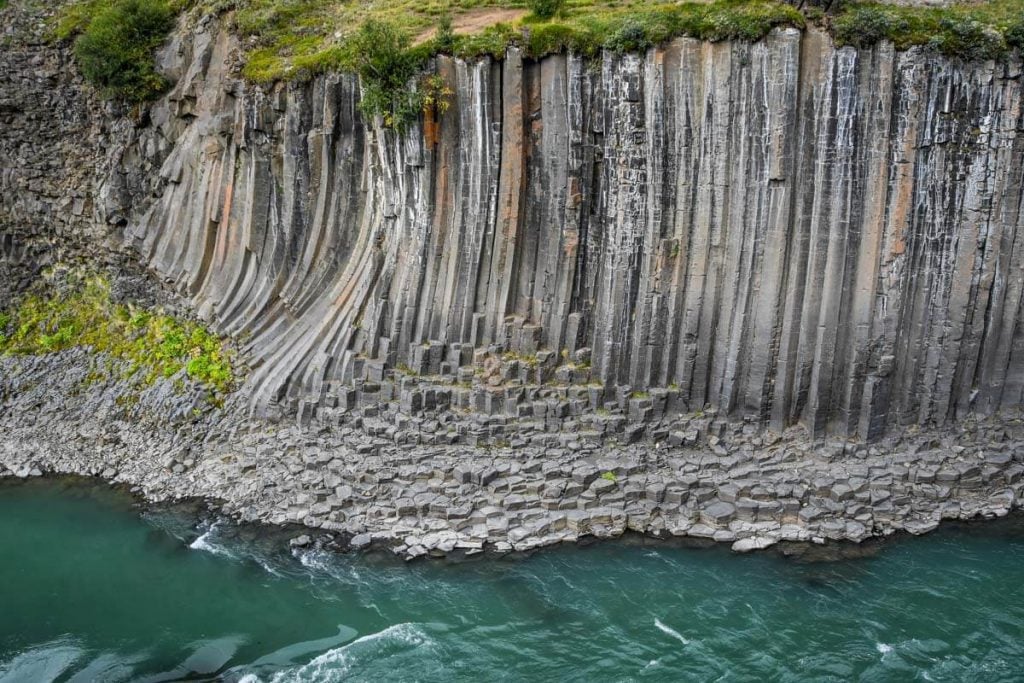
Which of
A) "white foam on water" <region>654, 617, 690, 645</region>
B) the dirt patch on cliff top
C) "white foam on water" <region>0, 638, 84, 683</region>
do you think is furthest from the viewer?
the dirt patch on cliff top

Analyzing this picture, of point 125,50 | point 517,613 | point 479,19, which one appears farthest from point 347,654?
point 125,50

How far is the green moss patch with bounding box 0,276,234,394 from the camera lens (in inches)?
926

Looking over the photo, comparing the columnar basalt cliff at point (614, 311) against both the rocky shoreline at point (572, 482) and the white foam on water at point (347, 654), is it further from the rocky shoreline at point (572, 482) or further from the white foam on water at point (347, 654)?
the white foam on water at point (347, 654)

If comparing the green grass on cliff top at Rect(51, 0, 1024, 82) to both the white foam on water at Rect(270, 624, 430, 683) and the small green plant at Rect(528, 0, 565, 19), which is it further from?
the white foam on water at Rect(270, 624, 430, 683)

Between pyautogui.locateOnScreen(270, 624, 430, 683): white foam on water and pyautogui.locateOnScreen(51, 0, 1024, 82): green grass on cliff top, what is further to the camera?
pyautogui.locateOnScreen(51, 0, 1024, 82): green grass on cliff top

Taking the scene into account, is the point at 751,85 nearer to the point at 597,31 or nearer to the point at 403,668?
the point at 597,31

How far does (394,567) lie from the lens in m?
17.3

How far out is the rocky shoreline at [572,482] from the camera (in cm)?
1789

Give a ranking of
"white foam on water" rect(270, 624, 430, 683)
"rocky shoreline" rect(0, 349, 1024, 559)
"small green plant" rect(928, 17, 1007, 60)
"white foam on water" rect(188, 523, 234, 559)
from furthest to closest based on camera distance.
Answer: "white foam on water" rect(188, 523, 234, 559) → "rocky shoreline" rect(0, 349, 1024, 559) → "small green plant" rect(928, 17, 1007, 60) → "white foam on water" rect(270, 624, 430, 683)

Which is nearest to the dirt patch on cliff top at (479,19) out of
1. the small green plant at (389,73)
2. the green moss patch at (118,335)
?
the small green plant at (389,73)

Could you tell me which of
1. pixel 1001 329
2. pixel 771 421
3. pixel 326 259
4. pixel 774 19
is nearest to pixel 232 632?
pixel 326 259

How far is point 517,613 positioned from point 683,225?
881cm

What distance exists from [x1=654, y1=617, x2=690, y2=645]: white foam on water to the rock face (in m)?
5.79

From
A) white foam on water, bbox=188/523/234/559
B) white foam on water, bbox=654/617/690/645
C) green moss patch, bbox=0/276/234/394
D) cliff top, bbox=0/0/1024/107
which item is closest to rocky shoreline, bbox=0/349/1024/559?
white foam on water, bbox=188/523/234/559
